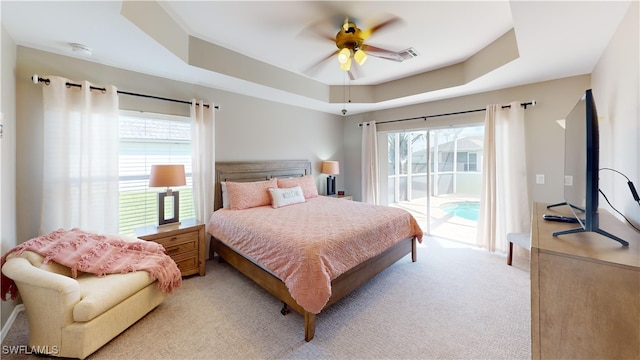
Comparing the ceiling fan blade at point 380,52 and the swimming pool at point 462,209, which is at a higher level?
the ceiling fan blade at point 380,52

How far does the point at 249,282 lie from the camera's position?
8.96 ft

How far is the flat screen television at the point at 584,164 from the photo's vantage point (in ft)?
3.90

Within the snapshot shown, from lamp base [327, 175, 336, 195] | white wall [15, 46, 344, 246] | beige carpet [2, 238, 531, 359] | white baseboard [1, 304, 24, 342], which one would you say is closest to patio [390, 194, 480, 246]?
beige carpet [2, 238, 531, 359]

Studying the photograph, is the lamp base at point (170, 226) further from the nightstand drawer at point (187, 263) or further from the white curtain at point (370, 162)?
the white curtain at point (370, 162)

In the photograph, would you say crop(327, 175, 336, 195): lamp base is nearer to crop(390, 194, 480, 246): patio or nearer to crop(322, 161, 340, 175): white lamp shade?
crop(322, 161, 340, 175): white lamp shade

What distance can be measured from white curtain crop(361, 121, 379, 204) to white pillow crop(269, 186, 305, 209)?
1.76 m

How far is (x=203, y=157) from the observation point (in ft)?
10.7

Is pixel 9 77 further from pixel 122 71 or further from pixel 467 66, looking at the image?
pixel 467 66

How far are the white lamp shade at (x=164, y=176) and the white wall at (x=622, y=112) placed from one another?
3.81 metres

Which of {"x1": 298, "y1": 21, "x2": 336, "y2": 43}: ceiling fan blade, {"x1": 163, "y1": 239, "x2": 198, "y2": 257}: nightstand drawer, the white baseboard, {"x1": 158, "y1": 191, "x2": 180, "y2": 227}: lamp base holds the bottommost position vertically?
the white baseboard

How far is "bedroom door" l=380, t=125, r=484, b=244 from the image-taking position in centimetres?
411

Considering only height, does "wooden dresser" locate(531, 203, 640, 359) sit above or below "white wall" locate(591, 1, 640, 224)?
below

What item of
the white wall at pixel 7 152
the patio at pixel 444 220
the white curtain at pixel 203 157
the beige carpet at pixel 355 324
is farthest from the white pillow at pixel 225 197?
the patio at pixel 444 220

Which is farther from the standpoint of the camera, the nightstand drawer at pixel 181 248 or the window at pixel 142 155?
the window at pixel 142 155
